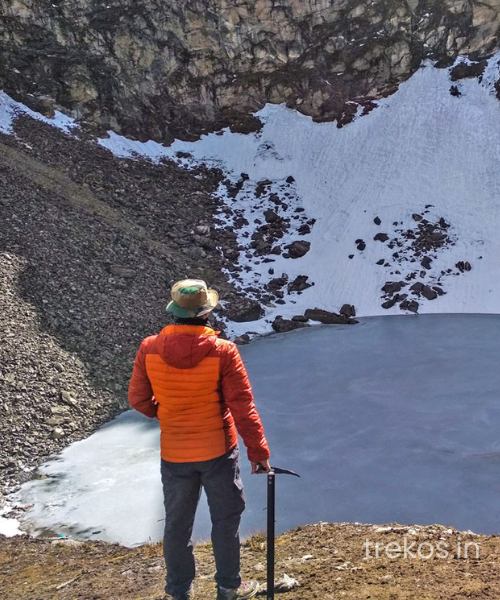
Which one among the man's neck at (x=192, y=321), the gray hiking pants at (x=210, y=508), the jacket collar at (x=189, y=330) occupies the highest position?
the man's neck at (x=192, y=321)

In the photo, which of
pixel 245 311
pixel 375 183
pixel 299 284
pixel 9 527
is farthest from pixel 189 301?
pixel 375 183

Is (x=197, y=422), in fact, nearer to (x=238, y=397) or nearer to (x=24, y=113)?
(x=238, y=397)

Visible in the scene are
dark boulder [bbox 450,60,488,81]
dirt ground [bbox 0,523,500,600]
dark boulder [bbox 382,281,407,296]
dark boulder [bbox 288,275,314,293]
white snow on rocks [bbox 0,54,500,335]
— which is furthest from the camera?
dark boulder [bbox 450,60,488,81]

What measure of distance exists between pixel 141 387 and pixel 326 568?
7.53 feet

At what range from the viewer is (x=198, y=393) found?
3.72m

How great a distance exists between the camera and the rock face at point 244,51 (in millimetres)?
29250

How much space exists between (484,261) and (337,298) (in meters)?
5.87

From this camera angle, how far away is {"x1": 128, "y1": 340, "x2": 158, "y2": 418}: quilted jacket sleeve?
3869mm

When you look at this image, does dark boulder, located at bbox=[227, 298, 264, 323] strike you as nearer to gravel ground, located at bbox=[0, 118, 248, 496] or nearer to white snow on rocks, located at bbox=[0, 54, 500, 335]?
white snow on rocks, located at bbox=[0, 54, 500, 335]

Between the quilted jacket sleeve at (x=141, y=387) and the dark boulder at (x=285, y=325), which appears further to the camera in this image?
the dark boulder at (x=285, y=325)

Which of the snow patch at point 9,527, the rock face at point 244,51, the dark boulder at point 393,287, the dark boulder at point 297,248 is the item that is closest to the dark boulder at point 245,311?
the dark boulder at point 297,248

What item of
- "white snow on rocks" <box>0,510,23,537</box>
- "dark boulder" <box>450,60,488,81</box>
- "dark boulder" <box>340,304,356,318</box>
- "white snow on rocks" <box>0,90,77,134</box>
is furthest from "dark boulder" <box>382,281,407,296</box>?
"white snow on rocks" <box>0,90,77,134</box>

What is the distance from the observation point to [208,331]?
148 inches

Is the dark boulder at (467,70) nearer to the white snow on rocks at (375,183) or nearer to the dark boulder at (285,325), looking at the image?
the white snow on rocks at (375,183)
